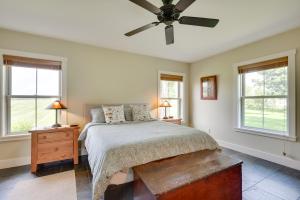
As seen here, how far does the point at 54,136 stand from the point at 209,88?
384 cm

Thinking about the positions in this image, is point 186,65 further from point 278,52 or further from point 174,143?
point 174,143

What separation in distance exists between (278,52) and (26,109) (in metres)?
4.91

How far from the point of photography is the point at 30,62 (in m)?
2.86

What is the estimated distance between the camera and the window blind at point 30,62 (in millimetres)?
2710

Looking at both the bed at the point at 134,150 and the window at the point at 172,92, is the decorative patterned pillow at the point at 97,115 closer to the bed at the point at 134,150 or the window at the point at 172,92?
the bed at the point at 134,150

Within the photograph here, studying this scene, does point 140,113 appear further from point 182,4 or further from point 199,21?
point 182,4

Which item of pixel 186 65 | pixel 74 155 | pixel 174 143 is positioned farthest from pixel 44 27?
pixel 186 65

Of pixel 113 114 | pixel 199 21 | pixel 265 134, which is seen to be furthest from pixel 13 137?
pixel 265 134

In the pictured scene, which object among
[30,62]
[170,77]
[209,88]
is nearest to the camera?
[30,62]

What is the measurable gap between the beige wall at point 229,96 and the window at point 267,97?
13 centimetres

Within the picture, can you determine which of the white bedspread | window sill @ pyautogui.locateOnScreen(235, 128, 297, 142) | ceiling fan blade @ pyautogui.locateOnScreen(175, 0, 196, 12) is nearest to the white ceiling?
ceiling fan blade @ pyautogui.locateOnScreen(175, 0, 196, 12)

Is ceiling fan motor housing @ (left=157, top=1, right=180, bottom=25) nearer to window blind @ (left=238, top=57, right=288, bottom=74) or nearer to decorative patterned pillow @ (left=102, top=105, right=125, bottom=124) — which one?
decorative patterned pillow @ (left=102, top=105, right=125, bottom=124)

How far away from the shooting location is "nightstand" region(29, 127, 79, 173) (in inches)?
98.3

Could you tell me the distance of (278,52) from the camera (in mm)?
2859
